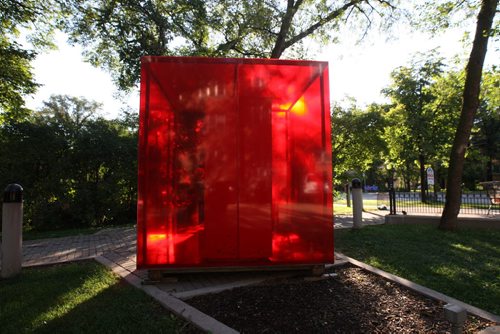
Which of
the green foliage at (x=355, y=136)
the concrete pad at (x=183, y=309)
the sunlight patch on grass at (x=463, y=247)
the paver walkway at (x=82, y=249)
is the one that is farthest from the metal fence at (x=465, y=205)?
the concrete pad at (x=183, y=309)

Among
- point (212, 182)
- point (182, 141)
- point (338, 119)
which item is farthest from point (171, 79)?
point (338, 119)

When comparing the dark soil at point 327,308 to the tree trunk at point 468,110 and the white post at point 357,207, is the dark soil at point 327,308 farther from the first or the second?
the tree trunk at point 468,110

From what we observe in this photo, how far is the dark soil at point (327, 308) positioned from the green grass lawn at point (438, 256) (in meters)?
0.71

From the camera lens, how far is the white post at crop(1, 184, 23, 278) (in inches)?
196

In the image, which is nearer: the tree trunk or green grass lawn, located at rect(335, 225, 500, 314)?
green grass lawn, located at rect(335, 225, 500, 314)

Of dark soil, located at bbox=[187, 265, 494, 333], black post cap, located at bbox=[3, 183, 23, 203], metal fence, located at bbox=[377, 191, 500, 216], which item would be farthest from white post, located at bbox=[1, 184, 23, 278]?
metal fence, located at bbox=[377, 191, 500, 216]

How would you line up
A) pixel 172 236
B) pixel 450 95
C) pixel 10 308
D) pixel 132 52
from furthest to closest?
1. pixel 450 95
2. pixel 132 52
3. pixel 172 236
4. pixel 10 308

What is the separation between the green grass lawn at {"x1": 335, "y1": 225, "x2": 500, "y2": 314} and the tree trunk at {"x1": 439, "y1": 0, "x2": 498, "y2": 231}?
0.59m

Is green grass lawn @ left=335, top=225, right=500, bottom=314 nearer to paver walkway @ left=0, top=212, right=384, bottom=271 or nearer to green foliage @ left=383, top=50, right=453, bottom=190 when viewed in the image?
paver walkway @ left=0, top=212, right=384, bottom=271

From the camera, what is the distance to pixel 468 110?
8742mm

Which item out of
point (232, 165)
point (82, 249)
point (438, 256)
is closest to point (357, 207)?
point (438, 256)

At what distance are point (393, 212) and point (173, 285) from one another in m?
9.05

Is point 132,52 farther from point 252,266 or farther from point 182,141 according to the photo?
point 252,266

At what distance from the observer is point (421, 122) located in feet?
75.3
